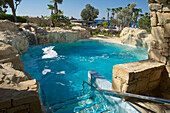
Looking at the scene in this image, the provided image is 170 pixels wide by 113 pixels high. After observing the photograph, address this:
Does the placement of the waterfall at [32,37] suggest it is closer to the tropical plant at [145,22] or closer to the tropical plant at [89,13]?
the tropical plant at [145,22]

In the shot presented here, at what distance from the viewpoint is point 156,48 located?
4113 millimetres

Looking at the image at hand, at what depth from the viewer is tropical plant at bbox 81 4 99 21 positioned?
39.3m

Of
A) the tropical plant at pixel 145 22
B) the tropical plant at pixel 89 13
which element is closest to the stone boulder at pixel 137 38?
the tropical plant at pixel 145 22

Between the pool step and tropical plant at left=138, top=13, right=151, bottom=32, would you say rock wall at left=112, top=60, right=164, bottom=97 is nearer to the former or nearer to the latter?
the pool step

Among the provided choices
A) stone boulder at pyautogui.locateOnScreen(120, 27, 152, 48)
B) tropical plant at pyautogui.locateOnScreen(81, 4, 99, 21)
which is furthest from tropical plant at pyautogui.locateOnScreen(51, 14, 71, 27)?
tropical plant at pyautogui.locateOnScreen(81, 4, 99, 21)

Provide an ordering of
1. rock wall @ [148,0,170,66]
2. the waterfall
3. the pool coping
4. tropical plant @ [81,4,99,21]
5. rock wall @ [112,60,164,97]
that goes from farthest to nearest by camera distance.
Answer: tropical plant @ [81,4,99,21] < the waterfall < rock wall @ [148,0,170,66] < rock wall @ [112,60,164,97] < the pool coping

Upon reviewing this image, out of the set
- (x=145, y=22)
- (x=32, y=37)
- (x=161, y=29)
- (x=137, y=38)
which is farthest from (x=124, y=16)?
(x=161, y=29)

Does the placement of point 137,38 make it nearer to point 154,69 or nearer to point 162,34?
point 162,34

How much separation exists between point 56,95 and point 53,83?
135 centimetres

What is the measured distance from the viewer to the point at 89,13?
129ft

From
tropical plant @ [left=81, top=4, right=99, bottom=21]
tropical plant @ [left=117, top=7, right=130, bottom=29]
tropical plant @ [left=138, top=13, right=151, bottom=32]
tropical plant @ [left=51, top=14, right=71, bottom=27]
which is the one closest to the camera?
tropical plant @ [left=51, top=14, right=71, bottom=27]

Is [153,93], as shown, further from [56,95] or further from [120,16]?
[120,16]

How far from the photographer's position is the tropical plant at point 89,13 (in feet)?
129

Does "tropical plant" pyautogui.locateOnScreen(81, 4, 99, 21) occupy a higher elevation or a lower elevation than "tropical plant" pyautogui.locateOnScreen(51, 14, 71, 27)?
higher
